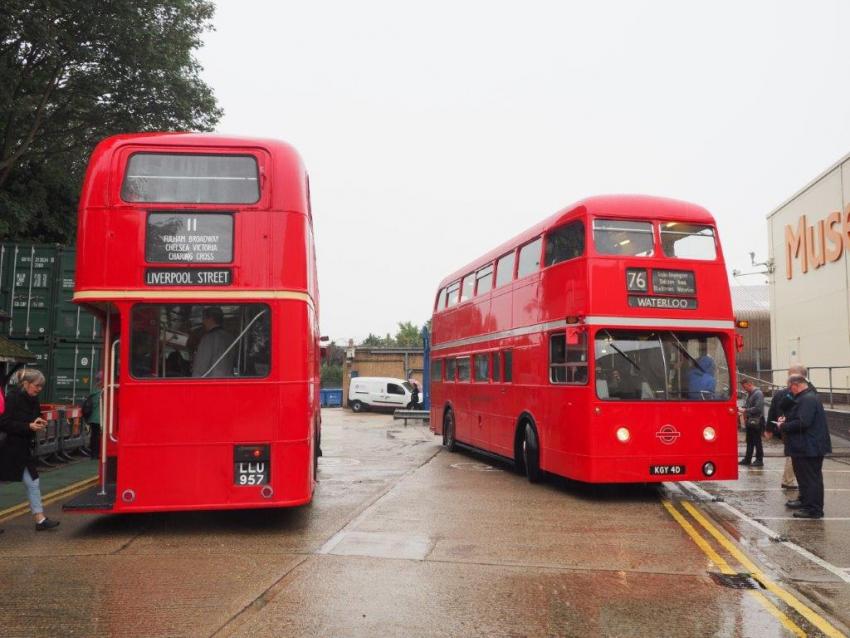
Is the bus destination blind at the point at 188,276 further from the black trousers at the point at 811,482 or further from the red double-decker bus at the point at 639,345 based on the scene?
the black trousers at the point at 811,482

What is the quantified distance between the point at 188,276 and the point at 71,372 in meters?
9.37

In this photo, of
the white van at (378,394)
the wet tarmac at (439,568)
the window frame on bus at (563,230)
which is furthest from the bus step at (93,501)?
the white van at (378,394)

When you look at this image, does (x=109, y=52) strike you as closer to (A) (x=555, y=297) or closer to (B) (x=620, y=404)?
(A) (x=555, y=297)

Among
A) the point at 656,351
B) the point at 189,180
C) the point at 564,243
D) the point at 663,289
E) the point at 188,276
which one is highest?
the point at 189,180

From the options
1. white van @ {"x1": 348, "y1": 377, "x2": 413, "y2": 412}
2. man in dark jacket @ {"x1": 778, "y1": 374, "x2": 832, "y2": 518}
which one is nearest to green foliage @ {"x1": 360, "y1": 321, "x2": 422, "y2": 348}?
white van @ {"x1": 348, "y1": 377, "x2": 413, "y2": 412}

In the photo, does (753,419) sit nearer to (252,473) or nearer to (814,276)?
(252,473)

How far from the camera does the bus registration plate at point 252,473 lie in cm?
753

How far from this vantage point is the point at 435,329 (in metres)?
18.3

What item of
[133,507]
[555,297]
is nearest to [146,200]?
[133,507]

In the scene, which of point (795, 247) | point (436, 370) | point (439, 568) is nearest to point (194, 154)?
point (439, 568)

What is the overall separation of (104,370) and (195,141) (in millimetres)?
2589

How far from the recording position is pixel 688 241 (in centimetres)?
1012

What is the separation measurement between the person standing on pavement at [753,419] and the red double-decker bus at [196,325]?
396 inches

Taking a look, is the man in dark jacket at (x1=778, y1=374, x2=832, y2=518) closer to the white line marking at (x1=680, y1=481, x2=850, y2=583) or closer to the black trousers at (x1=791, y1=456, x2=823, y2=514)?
the black trousers at (x1=791, y1=456, x2=823, y2=514)
